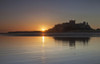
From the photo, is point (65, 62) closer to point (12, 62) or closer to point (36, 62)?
point (36, 62)

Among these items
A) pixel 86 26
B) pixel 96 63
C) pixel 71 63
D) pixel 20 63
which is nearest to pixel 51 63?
pixel 71 63

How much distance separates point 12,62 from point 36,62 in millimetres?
1108

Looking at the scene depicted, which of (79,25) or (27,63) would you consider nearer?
(27,63)

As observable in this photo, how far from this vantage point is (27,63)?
7406mm

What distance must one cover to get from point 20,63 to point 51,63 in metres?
1.37

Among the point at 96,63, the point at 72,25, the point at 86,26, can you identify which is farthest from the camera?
the point at 72,25

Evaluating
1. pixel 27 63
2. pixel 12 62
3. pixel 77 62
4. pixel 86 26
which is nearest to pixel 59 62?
pixel 77 62

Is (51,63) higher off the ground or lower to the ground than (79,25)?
lower

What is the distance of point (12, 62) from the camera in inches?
301

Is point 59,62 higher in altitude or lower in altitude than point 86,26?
lower

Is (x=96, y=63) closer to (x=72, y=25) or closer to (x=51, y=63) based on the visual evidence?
(x=51, y=63)

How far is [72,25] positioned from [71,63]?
73.2 meters

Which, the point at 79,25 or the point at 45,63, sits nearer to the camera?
the point at 45,63

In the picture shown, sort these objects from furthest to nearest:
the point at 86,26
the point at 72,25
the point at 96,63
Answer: the point at 72,25, the point at 86,26, the point at 96,63
